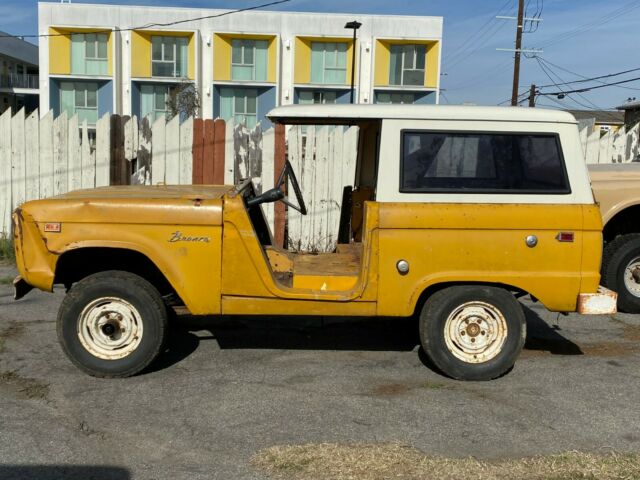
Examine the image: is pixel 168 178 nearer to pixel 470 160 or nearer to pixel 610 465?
pixel 470 160

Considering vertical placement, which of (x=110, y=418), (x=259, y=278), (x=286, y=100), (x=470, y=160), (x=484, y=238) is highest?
(x=286, y=100)

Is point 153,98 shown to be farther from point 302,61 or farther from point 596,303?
point 596,303

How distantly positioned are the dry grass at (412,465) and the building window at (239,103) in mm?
40406

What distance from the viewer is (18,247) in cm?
475

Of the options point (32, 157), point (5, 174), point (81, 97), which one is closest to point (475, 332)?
point (32, 157)

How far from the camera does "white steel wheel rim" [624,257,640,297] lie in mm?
7188

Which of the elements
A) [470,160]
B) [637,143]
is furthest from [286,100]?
[470,160]

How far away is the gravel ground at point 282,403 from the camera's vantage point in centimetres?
375

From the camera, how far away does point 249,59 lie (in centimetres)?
4212

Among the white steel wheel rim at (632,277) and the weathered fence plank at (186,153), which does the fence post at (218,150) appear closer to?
the weathered fence plank at (186,153)

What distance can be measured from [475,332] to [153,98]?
41467mm

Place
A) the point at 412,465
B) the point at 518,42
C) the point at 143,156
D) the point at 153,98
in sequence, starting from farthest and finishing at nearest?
the point at 153,98, the point at 518,42, the point at 143,156, the point at 412,465

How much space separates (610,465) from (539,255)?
161 cm

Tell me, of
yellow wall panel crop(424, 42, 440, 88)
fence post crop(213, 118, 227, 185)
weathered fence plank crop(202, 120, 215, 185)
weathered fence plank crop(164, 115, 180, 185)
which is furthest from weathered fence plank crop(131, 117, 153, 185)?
yellow wall panel crop(424, 42, 440, 88)
